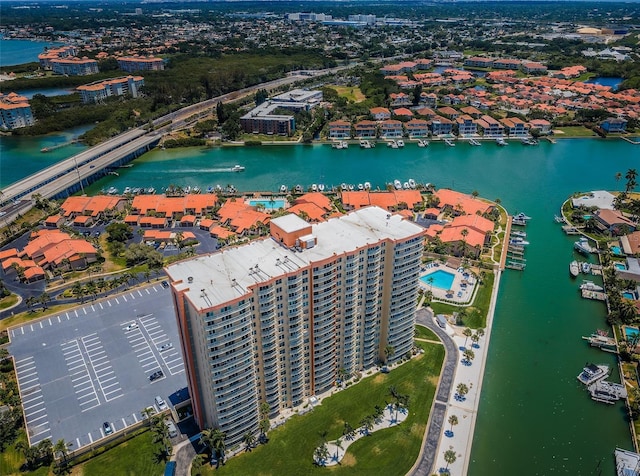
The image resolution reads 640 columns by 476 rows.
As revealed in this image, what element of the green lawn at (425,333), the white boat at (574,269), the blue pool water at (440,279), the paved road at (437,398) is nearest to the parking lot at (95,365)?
the paved road at (437,398)

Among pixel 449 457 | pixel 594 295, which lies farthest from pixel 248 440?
pixel 594 295

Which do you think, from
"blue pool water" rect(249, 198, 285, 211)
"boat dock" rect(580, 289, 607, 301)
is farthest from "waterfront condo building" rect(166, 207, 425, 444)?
"blue pool water" rect(249, 198, 285, 211)

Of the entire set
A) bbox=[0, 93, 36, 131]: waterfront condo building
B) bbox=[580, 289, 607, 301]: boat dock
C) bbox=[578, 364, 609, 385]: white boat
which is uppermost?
bbox=[0, 93, 36, 131]: waterfront condo building

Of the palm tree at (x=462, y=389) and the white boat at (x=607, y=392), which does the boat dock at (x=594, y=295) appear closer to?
the white boat at (x=607, y=392)

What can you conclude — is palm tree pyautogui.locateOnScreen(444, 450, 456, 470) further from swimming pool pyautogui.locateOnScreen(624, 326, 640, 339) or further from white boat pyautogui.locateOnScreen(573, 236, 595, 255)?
white boat pyautogui.locateOnScreen(573, 236, 595, 255)

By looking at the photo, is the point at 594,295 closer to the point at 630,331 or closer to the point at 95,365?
the point at 630,331

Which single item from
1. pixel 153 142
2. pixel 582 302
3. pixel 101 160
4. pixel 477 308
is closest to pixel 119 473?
pixel 477 308

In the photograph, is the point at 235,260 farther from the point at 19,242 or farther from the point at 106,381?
the point at 19,242
